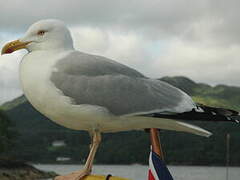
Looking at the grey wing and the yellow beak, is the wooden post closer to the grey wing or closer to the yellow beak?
the grey wing

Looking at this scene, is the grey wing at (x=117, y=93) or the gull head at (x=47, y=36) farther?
the gull head at (x=47, y=36)

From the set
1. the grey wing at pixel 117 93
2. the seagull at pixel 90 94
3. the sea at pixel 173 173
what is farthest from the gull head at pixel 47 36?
the sea at pixel 173 173

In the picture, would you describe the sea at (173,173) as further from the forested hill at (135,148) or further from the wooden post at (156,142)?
the wooden post at (156,142)

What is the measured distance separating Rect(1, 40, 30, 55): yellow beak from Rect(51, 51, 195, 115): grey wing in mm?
501

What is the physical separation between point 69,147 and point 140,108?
150654 mm

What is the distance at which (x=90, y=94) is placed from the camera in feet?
18.2

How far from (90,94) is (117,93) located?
0.27 metres

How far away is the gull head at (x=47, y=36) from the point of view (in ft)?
18.6

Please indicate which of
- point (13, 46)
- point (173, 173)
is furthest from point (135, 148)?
point (13, 46)

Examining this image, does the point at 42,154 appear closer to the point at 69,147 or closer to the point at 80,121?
the point at 69,147

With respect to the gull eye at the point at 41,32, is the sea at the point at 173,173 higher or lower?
lower

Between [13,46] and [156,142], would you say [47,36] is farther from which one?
[156,142]

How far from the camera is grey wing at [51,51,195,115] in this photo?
549 cm

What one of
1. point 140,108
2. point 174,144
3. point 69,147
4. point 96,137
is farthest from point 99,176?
point 69,147
